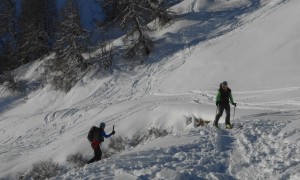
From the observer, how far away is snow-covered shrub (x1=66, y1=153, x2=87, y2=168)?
22.9 meters

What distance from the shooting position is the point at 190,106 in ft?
79.4

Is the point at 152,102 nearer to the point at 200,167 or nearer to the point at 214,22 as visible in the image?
the point at 214,22

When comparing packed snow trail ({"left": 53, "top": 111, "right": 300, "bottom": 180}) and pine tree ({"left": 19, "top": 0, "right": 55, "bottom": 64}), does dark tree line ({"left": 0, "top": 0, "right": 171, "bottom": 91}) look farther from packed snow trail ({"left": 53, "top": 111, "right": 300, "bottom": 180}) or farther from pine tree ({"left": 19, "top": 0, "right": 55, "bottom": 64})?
packed snow trail ({"left": 53, "top": 111, "right": 300, "bottom": 180})

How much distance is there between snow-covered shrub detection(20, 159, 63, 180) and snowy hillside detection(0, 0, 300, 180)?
19.8 inches

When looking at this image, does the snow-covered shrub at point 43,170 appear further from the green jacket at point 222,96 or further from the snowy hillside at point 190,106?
the green jacket at point 222,96

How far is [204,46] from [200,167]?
74.6 feet

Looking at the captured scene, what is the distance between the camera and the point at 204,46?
3288 centimetres

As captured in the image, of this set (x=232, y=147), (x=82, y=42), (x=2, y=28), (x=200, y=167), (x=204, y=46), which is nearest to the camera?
(x=200, y=167)

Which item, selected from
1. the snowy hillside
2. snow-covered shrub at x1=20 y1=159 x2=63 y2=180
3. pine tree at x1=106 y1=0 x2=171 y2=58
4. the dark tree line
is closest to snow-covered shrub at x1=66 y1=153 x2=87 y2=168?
the snowy hillside

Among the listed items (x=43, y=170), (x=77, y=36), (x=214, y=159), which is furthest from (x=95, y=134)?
(x=77, y=36)

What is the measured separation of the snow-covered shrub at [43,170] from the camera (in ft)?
75.7

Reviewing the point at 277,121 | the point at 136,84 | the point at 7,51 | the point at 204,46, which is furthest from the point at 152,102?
the point at 7,51

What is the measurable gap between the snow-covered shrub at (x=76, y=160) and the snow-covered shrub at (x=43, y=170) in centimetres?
Answer: 63

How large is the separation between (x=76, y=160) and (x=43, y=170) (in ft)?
6.27
